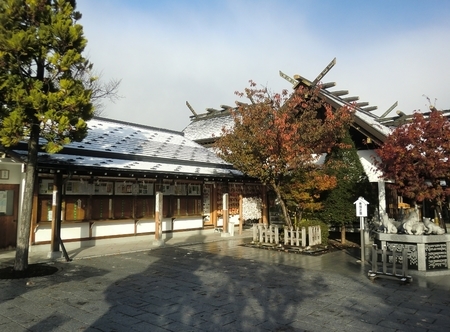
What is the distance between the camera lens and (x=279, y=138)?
12.7 m

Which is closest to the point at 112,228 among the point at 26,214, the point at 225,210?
the point at 225,210

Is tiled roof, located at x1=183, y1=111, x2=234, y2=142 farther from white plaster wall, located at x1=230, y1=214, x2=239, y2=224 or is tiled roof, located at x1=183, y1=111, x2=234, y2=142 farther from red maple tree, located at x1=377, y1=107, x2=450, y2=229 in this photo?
red maple tree, located at x1=377, y1=107, x2=450, y2=229

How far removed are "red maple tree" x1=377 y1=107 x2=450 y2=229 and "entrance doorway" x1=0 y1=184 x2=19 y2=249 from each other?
12972mm

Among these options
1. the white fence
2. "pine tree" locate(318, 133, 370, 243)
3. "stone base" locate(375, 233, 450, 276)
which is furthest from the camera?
"pine tree" locate(318, 133, 370, 243)

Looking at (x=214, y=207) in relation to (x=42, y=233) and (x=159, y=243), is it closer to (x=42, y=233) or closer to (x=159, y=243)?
(x=159, y=243)

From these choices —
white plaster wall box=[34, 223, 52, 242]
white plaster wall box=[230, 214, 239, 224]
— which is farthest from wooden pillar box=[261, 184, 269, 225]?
white plaster wall box=[34, 223, 52, 242]

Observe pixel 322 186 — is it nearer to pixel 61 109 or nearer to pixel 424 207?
pixel 61 109

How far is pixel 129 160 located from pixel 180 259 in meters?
5.43

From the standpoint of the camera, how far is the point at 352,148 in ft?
49.2

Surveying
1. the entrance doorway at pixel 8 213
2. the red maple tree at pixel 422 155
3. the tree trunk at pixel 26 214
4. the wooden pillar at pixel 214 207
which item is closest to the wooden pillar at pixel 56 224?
the tree trunk at pixel 26 214

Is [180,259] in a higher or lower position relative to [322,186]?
lower

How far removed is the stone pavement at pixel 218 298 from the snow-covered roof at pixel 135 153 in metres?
3.55

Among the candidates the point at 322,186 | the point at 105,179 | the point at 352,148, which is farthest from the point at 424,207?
the point at 105,179

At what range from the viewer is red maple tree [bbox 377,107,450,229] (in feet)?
33.1
